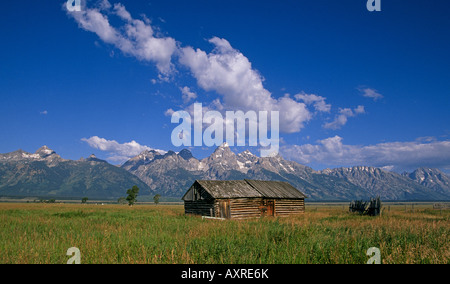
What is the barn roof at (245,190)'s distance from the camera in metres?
32.4

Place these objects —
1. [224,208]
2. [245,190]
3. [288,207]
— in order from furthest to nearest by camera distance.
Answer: [288,207]
[245,190]
[224,208]

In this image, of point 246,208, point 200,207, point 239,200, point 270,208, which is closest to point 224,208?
point 239,200

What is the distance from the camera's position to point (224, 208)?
1243 inches

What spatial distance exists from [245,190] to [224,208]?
15.0ft

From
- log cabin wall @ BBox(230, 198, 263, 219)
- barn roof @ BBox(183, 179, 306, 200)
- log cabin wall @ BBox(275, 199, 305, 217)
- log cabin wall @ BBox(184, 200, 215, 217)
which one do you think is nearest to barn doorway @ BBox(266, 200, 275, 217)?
log cabin wall @ BBox(275, 199, 305, 217)

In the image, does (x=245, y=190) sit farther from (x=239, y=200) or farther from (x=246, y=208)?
(x=246, y=208)

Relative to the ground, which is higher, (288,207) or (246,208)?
(246,208)

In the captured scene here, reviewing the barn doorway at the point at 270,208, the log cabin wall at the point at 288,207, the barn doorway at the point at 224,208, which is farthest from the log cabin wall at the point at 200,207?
the log cabin wall at the point at 288,207

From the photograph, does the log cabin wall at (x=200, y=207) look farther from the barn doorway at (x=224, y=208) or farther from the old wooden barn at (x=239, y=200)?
the barn doorway at (x=224, y=208)

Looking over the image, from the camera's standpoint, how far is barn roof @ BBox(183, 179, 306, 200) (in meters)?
32.4
